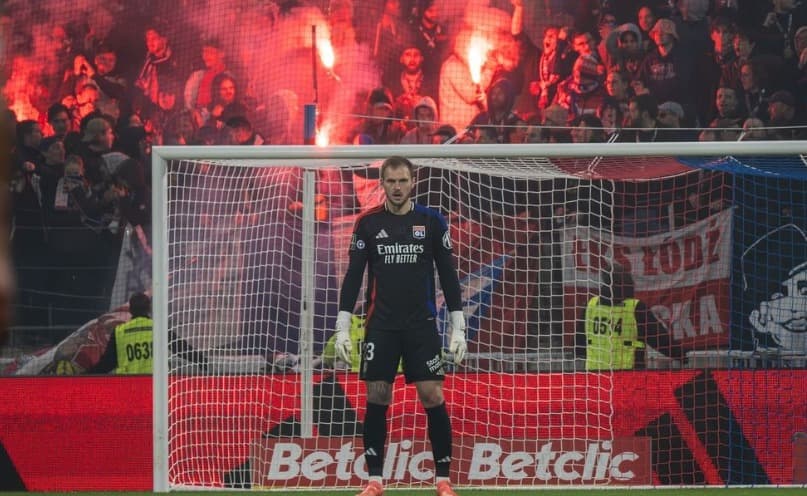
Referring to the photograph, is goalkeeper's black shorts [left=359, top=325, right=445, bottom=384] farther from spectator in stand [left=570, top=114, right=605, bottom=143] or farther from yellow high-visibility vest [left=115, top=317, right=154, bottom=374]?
spectator in stand [left=570, top=114, right=605, bottom=143]

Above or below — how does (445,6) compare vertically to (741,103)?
above

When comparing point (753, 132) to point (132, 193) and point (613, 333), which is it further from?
point (132, 193)

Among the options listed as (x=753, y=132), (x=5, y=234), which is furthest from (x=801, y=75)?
(x=5, y=234)

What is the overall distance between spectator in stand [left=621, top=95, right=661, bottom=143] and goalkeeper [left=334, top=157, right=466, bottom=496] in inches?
229

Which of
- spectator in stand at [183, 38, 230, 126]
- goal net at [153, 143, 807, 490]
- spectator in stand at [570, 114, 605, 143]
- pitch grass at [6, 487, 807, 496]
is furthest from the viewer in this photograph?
spectator in stand at [183, 38, 230, 126]

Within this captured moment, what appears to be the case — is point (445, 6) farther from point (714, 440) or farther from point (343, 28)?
point (714, 440)

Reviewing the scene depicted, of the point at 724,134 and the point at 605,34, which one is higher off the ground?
the point at 605,34

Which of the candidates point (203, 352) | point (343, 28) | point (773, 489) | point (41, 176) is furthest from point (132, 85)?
point (773, 489)

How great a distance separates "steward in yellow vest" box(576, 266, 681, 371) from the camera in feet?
23.6

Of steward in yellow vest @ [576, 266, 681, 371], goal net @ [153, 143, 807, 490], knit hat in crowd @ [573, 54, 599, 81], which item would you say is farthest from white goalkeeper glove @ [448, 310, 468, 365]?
knit hat in crowd @ [573, 54, 599, 81]

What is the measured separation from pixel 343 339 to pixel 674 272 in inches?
147

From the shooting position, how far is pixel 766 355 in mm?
6910

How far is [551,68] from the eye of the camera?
36.7ft

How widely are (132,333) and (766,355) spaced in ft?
15.3
